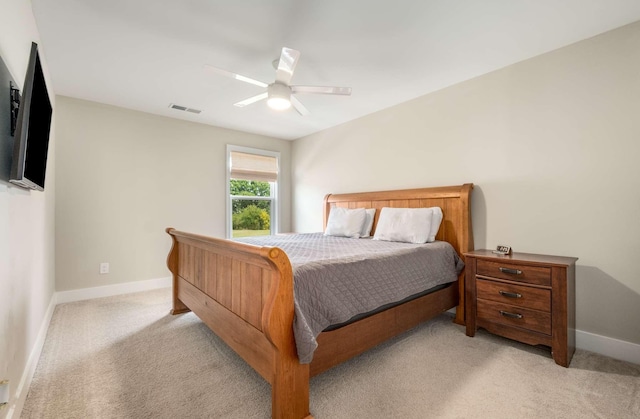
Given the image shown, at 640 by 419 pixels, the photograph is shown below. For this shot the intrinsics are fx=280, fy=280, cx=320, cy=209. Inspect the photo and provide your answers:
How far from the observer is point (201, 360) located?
197 cm

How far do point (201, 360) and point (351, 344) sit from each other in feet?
3.56

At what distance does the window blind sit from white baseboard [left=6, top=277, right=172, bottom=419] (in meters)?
1.89

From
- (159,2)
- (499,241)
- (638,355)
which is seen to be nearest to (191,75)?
(159,2)

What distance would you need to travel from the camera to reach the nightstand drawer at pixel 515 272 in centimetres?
199

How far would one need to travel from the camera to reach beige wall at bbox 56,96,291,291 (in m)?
3.25

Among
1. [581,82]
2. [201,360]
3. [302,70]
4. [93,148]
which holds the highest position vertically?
[302,70]

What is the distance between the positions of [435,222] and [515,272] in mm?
836

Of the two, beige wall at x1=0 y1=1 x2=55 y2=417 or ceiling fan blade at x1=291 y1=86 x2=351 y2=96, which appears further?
ceiling fan blade at x1=291 y1=86 x2=351 y2=96

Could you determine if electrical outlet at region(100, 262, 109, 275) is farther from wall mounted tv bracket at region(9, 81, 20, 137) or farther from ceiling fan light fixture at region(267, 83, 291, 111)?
ceiling fan light fixture at region(267, 83, 291, 111)

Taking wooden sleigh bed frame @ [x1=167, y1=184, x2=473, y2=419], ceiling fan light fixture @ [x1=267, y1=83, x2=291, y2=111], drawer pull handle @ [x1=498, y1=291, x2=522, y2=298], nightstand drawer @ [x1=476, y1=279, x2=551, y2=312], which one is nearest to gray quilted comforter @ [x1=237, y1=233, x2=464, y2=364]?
wooden sleigh bed frame @ [x1=167, y1=184, x2=473, y2=419]

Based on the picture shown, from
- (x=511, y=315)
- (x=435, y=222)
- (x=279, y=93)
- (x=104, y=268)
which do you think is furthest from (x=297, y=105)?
(x=104, y=268)

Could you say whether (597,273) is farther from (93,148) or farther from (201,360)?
(93,148)

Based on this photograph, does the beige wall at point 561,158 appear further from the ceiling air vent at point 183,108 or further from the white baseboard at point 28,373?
the white baseboard at point 28,373

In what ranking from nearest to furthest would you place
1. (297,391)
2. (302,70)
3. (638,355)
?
A: (297,391) < (638,355) < (302,70)
